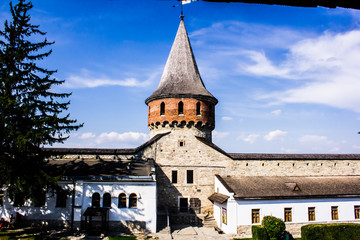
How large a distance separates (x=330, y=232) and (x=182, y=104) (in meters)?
15.5

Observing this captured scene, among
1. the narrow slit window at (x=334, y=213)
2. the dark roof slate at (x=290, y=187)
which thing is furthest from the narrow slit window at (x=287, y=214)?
the narrow slit window at (x=334, y=213)

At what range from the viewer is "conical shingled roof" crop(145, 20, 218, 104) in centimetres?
2675

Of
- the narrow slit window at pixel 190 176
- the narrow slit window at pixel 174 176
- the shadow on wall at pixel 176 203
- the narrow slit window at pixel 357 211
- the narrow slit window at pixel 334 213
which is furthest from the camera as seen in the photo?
the narrow slit window at pixel 190 176

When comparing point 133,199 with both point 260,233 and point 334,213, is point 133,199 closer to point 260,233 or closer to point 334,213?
point 260,233

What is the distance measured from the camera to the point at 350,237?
749 inches

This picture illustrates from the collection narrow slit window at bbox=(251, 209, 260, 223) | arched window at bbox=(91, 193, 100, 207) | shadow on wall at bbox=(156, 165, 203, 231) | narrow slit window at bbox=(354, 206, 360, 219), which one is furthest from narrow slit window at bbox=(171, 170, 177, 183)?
narrow slit window at bbox=(354, 206, 360, 219)

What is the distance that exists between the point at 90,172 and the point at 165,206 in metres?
7.21

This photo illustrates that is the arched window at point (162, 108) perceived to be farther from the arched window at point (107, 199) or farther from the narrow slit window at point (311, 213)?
the narrow slit window at point (311, 213)

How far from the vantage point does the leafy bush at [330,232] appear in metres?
18.3

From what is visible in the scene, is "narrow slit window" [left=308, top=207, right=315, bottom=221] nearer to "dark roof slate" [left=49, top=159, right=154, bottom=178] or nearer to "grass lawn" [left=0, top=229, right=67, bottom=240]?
"dark roof slate" [left=49, top=159, right=154, bottom=178]

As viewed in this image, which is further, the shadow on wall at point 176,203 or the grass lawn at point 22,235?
the shadow on wall at point 176,203

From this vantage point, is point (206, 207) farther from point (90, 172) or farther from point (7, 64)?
point (7, 64)

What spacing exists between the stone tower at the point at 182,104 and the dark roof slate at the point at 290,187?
5.55 m

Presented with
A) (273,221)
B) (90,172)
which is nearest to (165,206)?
(90,172)
